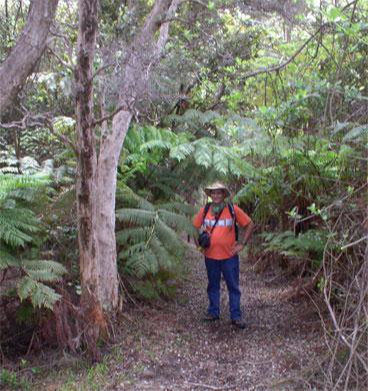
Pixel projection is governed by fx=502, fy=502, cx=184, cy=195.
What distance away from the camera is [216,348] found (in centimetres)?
553

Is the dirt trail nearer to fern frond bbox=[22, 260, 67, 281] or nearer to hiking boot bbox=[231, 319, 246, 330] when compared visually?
hiking boot bbox=[231, 319, 246, 330]

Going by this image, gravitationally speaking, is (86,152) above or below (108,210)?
above

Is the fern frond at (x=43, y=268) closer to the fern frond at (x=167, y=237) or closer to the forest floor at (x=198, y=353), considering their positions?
the forest floor at (x=198, y=353)

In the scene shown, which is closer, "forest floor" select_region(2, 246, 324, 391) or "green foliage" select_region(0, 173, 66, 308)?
"forest floor" select_region(2, 246, 324, 391)

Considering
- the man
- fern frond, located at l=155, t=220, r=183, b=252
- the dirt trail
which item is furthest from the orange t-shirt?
the dirt trail

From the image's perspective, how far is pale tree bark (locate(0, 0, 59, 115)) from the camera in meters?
3.85

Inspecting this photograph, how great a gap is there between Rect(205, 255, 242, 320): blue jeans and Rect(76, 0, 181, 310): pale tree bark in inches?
48.6

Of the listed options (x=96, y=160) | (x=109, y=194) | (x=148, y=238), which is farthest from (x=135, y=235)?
(x=96, y=160)

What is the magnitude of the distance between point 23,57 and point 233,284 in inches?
144

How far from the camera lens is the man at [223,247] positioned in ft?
20.2

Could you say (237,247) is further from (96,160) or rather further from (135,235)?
(96,160)

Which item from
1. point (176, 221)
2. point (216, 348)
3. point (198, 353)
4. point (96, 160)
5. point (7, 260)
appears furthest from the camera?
point (176, 221)

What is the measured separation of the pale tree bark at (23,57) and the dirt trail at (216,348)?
9.02ft

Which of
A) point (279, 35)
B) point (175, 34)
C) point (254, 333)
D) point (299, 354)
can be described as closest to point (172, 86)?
point (175, 34)
